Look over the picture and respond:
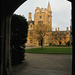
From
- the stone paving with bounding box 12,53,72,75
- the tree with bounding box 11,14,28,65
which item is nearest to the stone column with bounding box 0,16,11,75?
the stone paving with bounding box 12,53,72,75

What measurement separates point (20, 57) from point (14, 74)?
10.3 feet

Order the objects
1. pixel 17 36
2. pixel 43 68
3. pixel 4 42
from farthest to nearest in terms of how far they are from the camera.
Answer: pixel 17 36, pixel 43 68, pixel 4 42

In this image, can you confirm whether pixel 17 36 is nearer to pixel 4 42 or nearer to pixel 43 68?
pixel 4 42

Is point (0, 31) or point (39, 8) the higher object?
point (39, 8)

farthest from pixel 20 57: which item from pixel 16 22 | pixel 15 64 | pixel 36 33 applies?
pixel 36 33

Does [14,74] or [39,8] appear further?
[39,8]

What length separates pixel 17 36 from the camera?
8.38 m

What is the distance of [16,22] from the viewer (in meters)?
8.30

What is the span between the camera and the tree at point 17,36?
316 inches

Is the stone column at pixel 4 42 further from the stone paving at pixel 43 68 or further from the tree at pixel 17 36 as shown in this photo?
the tree at pixel 17 36

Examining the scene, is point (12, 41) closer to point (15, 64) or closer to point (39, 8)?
point (15, 64)

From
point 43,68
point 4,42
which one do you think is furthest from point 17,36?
point 43,68

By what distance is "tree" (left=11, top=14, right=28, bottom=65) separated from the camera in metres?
8.03

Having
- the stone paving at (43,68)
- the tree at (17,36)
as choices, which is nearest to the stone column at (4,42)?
the stone paving at (43,68)
